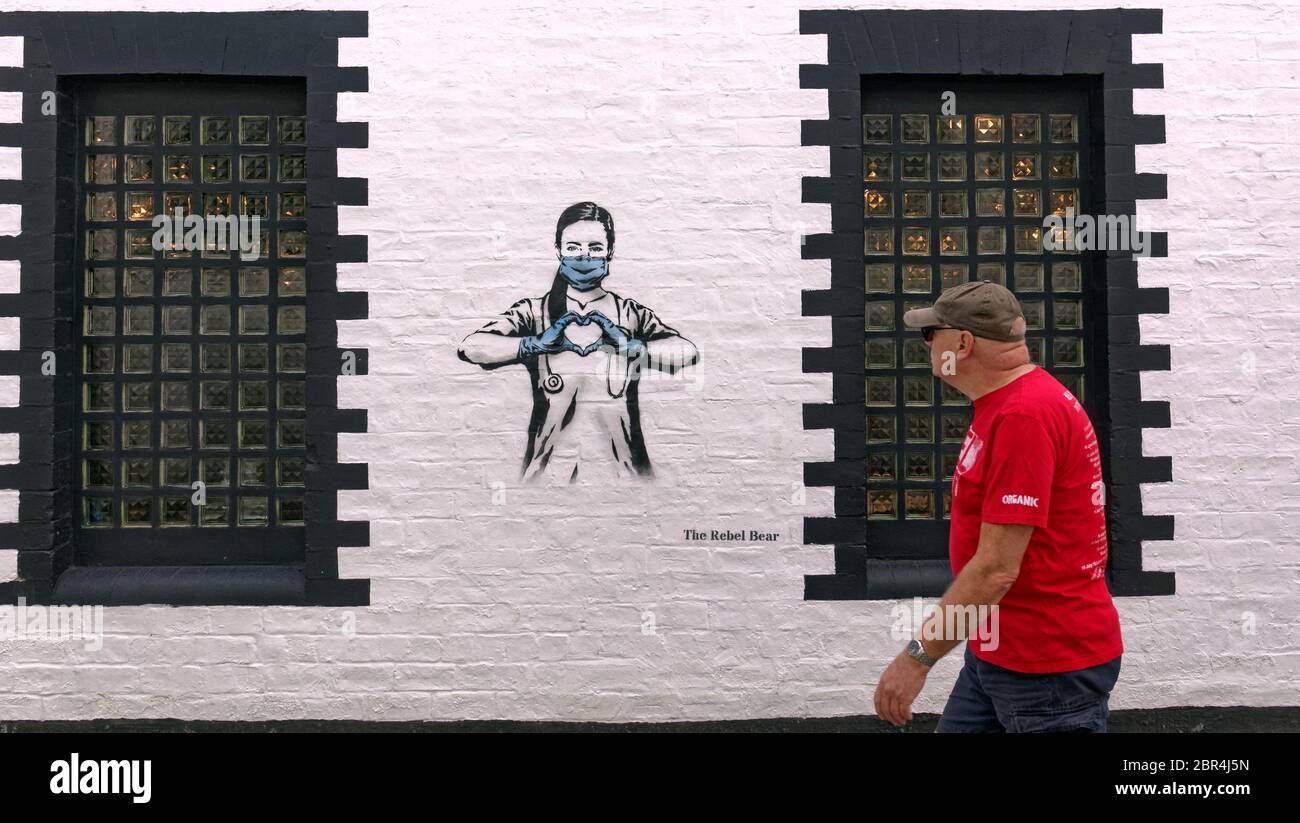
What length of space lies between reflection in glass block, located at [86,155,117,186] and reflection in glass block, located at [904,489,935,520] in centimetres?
480

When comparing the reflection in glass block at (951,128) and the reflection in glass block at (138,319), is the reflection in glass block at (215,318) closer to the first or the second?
the reflection in glass block at (138,319)

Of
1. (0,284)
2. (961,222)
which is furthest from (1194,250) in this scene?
(0,284)

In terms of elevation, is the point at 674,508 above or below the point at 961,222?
below

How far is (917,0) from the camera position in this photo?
541cm

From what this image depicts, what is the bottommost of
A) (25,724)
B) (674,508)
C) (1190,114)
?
(25,724)

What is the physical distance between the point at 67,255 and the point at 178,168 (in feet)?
2.48

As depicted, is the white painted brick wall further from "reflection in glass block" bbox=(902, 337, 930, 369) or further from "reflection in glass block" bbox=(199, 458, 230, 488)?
"reflection in glass block" bbox=(199, 458, 230, 488)

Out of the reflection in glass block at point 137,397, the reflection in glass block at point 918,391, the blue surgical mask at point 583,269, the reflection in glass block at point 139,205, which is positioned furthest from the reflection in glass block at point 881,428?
the reflection in glass block at point 139,205

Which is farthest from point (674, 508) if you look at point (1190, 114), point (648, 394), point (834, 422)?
point (1190, 114)

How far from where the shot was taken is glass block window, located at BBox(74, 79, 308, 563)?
552cm

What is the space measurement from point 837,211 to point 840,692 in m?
2.59

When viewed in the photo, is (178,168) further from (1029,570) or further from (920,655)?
(1029,570)

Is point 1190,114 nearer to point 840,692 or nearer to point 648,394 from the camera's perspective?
point 648,394

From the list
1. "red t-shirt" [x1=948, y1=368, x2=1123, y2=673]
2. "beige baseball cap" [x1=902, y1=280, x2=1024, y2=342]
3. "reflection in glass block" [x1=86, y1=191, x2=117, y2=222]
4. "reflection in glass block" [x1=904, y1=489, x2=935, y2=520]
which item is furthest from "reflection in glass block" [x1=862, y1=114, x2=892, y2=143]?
"reflection in glass block" [x1=86, y1=191, x2=117, y2=222]
